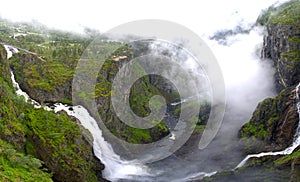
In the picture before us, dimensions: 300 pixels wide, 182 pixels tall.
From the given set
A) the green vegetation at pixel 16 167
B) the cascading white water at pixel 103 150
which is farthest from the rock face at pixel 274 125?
the green vegetation at pixel 16 167

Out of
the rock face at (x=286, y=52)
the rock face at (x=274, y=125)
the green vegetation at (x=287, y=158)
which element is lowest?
the green vegetation at (x=287, y=158)

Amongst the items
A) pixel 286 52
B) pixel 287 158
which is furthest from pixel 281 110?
pixel 286 52

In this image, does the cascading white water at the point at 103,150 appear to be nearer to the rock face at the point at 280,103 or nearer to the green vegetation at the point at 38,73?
the green vegetation at the point at 38,73

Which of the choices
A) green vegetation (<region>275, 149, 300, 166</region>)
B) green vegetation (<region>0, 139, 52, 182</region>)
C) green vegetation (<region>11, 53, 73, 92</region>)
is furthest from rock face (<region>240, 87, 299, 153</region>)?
green vegetation (<region>0, 139, 52, 182</region>)

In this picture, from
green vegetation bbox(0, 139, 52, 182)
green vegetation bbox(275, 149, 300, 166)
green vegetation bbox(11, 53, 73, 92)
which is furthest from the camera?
green vegetation bbox(11, 53, 73, 92)

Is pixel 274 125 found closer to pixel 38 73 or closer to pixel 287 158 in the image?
pixel 287 158

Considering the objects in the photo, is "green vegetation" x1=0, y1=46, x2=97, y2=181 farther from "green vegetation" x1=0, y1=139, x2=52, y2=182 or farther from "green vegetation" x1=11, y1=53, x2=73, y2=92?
"green vegetation" x1=11, y1=53, x2=73, y2=92

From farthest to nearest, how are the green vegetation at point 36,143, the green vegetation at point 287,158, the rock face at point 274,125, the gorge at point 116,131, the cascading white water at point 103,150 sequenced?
the rock face at point 274,125, the cascading white water at point 103,150, the green vegetation at point 287,158, the gorge at point 116,131, the green vegetation at point 36,143

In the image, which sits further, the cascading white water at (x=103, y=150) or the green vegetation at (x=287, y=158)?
the cascading white water at (x=103, y=150)
